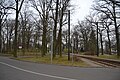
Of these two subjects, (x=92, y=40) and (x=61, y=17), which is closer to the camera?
(x=61, y=17)

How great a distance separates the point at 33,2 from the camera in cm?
4178

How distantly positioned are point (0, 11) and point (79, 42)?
44063mm

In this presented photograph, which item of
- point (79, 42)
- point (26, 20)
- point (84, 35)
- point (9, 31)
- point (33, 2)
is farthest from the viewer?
point (79, 42)

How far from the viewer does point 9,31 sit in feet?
231

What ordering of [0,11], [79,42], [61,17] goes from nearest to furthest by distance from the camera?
[61,17] → [0,11] → [79,42]

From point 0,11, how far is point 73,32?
38710 mm

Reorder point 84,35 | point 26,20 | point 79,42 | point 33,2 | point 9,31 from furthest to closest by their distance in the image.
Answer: point 79,42 → point 84,35 → point 9,31 → point 26,20 → point 33,2

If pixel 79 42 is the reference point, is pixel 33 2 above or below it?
above

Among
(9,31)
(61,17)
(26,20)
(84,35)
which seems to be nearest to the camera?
(61,17)

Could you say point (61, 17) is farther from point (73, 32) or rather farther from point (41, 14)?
point (73, 32)

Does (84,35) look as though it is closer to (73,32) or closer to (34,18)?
(73,32)

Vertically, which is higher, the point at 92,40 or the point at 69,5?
the point at 69,5

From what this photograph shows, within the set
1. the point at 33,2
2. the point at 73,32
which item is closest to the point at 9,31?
the point at 73,32

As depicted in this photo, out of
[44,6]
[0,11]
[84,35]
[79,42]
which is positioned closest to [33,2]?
[44,6]
